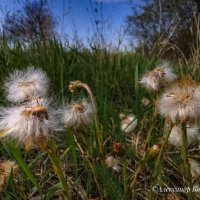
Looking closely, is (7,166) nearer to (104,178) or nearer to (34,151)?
(104,178)

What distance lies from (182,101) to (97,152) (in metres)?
0.58

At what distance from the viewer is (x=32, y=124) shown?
0.85 m

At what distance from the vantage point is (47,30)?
354 cm

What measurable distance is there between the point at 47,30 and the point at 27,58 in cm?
75

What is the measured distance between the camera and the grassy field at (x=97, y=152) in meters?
1.10

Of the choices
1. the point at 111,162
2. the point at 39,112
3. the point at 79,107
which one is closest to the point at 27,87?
the point at 79,107

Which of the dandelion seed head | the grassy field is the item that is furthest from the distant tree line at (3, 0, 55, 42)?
the dandelion seed head

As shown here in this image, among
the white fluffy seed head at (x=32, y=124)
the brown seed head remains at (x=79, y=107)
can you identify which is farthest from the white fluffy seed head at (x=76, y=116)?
the white fluffy seed head at (x=32, y=124)

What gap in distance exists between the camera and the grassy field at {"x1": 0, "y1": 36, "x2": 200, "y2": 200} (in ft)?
3.61

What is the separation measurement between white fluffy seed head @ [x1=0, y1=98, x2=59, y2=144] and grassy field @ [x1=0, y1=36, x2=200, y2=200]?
0.04 m

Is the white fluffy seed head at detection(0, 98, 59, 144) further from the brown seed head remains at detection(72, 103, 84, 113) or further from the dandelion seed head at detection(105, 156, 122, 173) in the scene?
the dandelion seed head at detection(105, 156, 122, 173)

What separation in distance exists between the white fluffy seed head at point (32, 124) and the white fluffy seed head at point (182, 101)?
313mm

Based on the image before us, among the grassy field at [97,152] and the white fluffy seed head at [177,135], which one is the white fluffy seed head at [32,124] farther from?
the white fluffy seed head at [177,135]

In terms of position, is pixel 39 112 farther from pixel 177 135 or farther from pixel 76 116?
pixel 177 135
